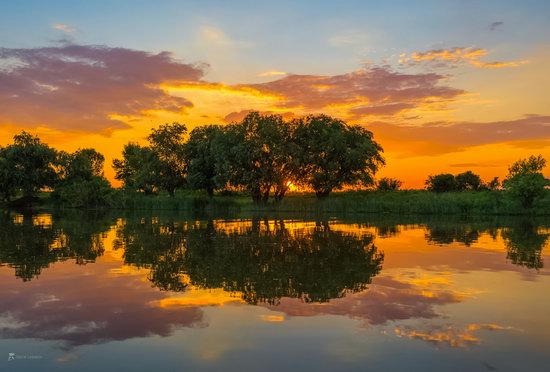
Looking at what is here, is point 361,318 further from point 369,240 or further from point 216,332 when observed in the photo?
point 369,240

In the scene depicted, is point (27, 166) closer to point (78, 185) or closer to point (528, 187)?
point (78, 185)

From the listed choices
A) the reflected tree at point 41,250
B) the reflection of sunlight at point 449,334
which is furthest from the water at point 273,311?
the reflected tree at point 41,250

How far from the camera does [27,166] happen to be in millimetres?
100438

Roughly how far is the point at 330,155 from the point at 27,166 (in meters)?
66.4

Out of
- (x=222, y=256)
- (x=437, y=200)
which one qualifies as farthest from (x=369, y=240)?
(x=437, y=200)

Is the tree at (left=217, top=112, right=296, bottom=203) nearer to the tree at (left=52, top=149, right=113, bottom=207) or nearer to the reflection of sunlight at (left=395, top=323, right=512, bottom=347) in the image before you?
the tree at (left=52, top=149, right=113, bottom=207)

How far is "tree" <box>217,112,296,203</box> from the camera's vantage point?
74.9m

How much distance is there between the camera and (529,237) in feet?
99.6

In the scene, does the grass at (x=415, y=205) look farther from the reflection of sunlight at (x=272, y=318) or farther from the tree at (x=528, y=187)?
the reflection of sunlight at (x=272, y=318)

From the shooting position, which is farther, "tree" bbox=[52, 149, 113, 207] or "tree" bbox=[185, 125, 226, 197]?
"tree" bbox=[52, 149, 113, 207]

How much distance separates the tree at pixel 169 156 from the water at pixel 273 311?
7407cm

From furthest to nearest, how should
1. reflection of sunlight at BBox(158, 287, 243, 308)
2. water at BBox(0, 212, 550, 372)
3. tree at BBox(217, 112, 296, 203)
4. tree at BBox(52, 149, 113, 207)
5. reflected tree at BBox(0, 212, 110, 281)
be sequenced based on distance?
tree at BBox(52, 149, 113, 207)
tree at BBox(217, 112, 296, 203)
reflected tree at BBox(0, 212, 110, 281)
reflection of sunlight at BBox(158, 287, 243, 308)
water at BBox(0, 212, 550, 372)

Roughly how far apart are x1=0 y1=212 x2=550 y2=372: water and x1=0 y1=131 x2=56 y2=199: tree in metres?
87.0

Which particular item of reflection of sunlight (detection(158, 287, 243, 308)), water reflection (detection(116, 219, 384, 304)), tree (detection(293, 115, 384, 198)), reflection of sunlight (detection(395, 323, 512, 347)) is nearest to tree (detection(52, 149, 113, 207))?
tree (detection(293, 115, 384, 198))
